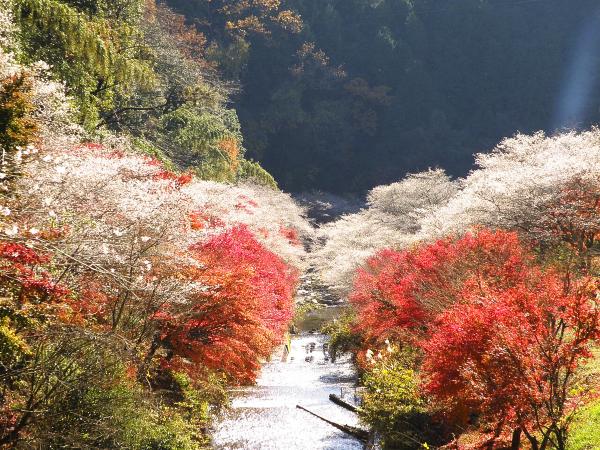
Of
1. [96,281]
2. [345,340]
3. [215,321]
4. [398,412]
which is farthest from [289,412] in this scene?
[345,340]

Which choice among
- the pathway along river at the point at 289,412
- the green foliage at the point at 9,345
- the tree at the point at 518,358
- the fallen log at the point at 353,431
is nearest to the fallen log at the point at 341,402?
the pathway along river at the point at 289,412

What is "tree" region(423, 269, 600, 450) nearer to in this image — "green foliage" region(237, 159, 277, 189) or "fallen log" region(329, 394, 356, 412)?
"fallen log" region(329, 394, 356, 412)

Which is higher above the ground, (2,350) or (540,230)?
(540,230)

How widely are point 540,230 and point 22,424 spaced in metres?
16.3

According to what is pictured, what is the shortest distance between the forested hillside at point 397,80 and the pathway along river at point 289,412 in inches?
2343

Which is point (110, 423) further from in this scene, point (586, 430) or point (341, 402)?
point (341, 402)

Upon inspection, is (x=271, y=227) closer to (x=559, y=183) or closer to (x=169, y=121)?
(x=169, y=121)

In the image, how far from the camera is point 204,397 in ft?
48.7

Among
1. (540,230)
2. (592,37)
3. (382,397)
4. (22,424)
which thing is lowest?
(22,424)

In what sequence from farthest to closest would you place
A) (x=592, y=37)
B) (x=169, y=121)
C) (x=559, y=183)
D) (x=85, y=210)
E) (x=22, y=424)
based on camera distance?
(x=592, y=37), (x=169, y=121), (x=559, y=183), (x=85, y=210), (x=22, y=424)

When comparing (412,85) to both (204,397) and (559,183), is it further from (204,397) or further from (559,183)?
(204,397)

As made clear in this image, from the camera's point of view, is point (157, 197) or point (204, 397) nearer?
point (157, 197)

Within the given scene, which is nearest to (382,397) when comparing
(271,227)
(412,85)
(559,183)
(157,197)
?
(157,197)

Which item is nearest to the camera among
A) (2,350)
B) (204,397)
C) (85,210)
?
(2,350)
